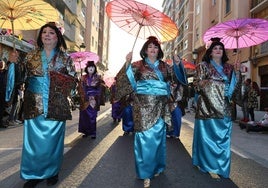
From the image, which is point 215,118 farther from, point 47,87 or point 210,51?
point 47,87

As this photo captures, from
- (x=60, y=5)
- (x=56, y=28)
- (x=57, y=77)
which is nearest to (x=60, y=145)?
(x=57, y=77)

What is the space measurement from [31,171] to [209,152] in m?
2.42

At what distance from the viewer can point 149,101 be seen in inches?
196

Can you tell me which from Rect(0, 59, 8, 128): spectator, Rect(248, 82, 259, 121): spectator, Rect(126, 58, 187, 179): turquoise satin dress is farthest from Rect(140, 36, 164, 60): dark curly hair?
Rect(248, 82, 259, 121): spectator

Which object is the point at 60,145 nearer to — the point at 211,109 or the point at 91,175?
the point at 91,175

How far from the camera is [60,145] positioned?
4.68 metres

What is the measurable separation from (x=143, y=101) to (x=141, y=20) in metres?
1.22

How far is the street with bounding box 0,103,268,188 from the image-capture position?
15.8ft

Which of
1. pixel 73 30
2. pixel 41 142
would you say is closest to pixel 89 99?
pixel 41 142

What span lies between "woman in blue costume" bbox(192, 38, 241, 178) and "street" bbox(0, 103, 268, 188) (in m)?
0.25

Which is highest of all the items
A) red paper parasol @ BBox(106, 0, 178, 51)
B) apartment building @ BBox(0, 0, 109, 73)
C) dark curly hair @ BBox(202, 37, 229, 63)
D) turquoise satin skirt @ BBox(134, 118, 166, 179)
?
apartment building @ BBox(0, 0, 109, 73)

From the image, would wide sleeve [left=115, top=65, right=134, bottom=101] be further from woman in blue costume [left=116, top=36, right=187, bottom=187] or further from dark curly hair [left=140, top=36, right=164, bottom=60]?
dark curly hair [left=140, top=36, right=164, bottom=60]

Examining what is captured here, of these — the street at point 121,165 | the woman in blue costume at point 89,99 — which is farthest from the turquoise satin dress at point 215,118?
the woman in blue costume at point 89,99

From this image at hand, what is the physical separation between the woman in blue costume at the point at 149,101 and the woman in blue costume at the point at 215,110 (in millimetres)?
555
